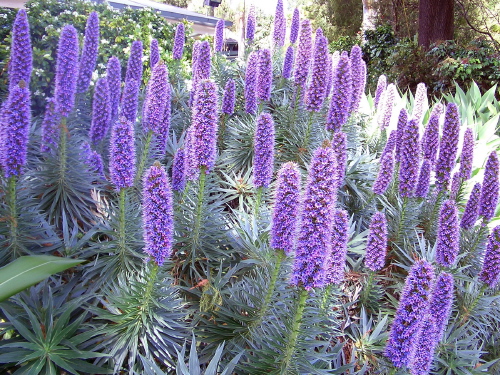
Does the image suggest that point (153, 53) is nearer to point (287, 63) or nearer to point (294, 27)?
point (287, 63)

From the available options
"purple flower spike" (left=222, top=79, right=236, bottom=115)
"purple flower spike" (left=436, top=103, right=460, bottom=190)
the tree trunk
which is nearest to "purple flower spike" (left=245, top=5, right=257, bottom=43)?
"purple flower spike" (left=222, top=79, right=236, bottom=115)

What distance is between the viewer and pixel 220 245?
285 centimetres

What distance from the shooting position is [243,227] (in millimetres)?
2887

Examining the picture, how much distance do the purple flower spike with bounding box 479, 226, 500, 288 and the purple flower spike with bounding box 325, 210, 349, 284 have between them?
2.95ft

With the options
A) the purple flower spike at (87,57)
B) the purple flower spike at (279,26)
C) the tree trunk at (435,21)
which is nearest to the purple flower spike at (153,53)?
the purple flower spike at (87,57)

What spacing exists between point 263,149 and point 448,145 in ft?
5.69

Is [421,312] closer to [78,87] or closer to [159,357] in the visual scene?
[159,357]

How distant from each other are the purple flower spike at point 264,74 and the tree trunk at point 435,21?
998cm

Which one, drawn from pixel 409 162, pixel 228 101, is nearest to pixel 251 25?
pixel 228 101

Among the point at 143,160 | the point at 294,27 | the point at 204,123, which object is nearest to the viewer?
the point at 204,123

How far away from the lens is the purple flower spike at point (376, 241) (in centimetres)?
235

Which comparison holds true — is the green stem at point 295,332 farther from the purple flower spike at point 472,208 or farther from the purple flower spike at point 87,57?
the purple flower spike at point 87,57

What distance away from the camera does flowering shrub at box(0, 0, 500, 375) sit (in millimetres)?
1862

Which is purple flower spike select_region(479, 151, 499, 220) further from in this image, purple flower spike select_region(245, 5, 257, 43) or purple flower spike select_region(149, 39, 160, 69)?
purple flower spike select_region(245, 5, 257, 43)
